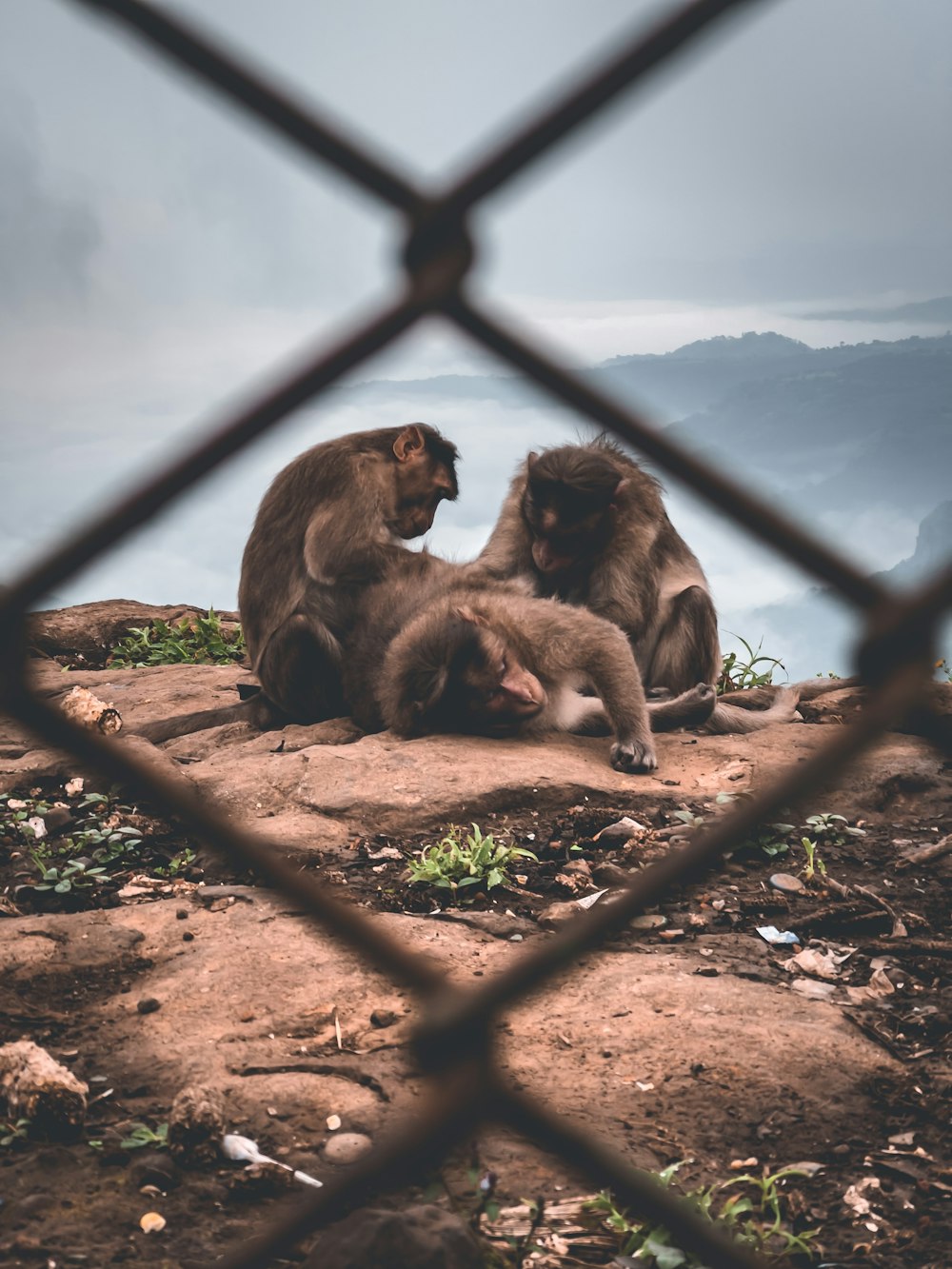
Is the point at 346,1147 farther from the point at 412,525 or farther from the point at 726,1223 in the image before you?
the point at 412,525

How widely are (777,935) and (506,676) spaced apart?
6.90ft

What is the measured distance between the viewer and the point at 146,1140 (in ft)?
7.21

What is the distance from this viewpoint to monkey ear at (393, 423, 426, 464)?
6.72m

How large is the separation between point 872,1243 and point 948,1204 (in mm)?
190

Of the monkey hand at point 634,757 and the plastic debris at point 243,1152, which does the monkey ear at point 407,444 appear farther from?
the plastic debris at point 243,1152

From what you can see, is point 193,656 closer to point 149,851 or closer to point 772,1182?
point 149,851

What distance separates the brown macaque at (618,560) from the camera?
5.88m

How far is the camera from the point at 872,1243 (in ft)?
6.68

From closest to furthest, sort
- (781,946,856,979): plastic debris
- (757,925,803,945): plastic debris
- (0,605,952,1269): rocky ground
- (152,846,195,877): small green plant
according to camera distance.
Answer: (0,605,952,1269): rocky ground → (781,946,856,979): plastic debris → (757,925,803,945): plastic debris → (152,846,195,877): small green plant

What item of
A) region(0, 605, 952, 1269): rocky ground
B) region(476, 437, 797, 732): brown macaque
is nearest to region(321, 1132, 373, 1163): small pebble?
region(0, 605, 952, 1269): rocky ground

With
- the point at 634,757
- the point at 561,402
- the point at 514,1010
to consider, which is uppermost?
the point at 561,402

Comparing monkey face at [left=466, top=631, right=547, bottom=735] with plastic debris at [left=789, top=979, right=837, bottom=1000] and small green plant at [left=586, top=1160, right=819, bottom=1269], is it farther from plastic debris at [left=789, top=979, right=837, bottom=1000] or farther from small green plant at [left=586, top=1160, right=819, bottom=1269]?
small green plant at [left=586, top=1160, right=819, bottom=1269]

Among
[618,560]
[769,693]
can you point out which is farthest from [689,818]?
[769,693]

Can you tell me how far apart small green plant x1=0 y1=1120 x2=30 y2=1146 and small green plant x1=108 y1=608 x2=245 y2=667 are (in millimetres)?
6068
